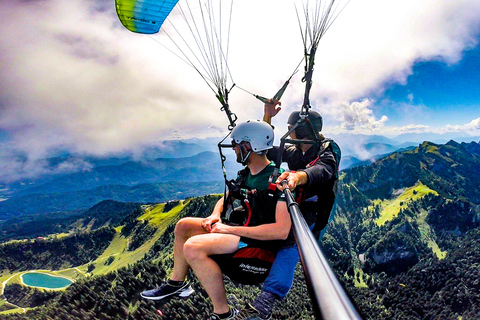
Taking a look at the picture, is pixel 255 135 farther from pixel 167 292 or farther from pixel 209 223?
pixel 167 292

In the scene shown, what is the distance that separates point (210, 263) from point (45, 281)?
249478 millimetres

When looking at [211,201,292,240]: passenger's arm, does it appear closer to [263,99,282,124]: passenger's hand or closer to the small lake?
[263,99,282,124]: passenger's hand

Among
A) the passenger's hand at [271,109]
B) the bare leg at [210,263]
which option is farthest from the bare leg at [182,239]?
the passenger's hand at [271,109]

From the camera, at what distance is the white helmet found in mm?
5145

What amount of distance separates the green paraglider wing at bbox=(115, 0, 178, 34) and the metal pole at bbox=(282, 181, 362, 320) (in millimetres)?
9253

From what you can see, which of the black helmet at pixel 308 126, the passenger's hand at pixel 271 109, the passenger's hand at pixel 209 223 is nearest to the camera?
the passenger's hand at pixel 209 223

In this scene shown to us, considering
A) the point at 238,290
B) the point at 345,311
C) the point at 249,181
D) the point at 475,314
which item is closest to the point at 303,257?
the point at 345,311

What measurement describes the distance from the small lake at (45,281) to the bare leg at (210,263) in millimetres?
230695

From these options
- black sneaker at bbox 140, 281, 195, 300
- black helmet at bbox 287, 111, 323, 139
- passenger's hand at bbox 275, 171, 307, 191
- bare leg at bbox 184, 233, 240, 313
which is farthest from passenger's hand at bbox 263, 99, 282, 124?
black sneaker at bbox 140, 281, 195, 300

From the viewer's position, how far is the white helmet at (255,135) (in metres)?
5.14

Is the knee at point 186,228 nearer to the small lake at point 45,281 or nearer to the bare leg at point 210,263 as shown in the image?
the bare leg at point 210,263

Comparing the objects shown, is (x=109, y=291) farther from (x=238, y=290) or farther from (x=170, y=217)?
(x=170, y=217)

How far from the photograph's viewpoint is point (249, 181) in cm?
532

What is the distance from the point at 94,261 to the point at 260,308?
235m
